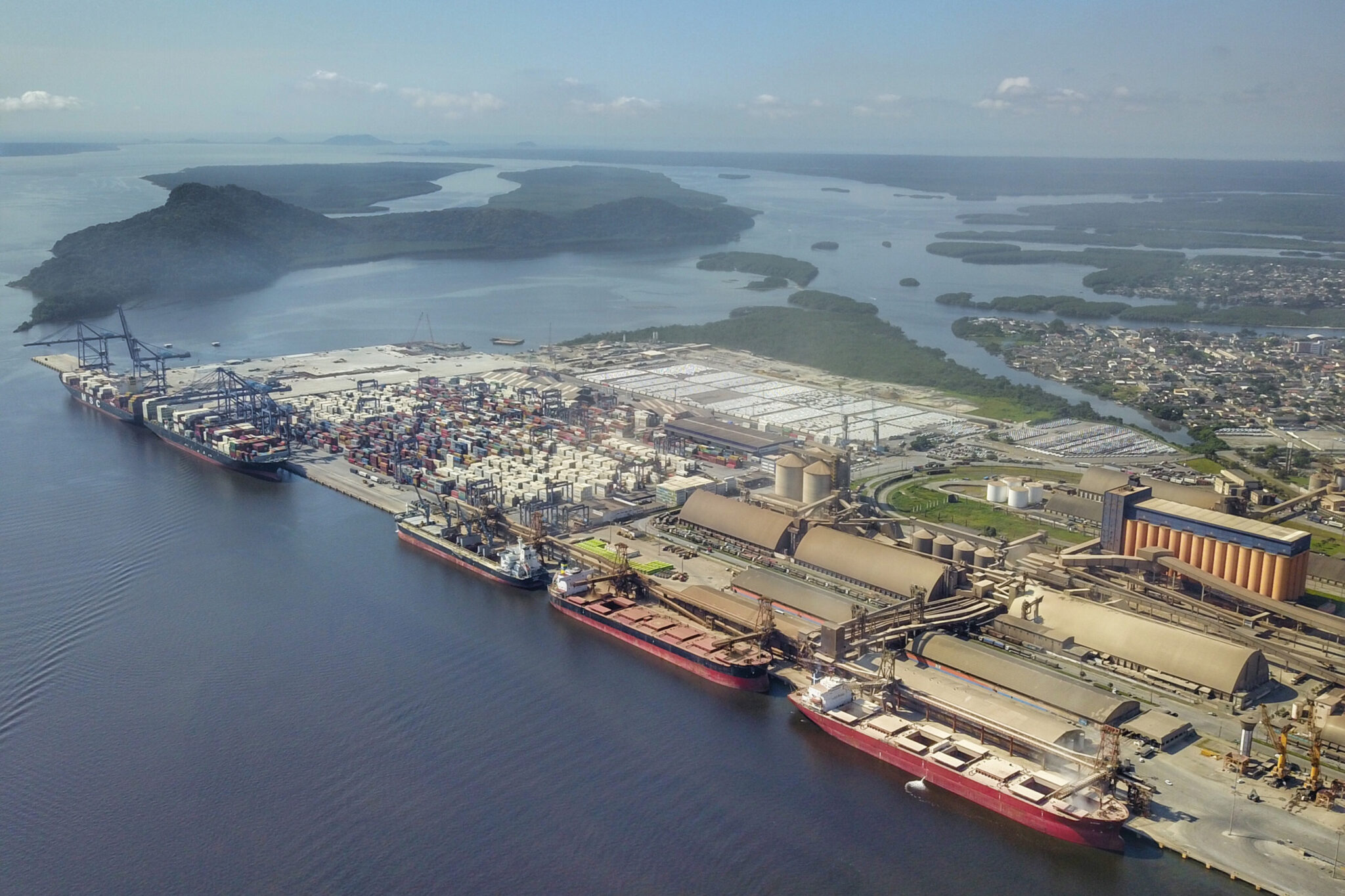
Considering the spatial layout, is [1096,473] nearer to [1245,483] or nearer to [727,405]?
[1245,483]

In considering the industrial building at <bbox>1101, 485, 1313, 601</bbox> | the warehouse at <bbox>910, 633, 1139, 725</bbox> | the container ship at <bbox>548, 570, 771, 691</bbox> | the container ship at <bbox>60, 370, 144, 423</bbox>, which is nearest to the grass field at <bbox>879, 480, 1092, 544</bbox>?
the industrial building at <bbox>1101, 485, 1313, 601</bbox>

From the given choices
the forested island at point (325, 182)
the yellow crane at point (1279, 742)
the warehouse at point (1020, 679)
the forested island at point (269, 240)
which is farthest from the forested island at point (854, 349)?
the forested island at point (325, 182)

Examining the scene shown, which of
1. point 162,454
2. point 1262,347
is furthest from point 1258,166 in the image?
point 162,454

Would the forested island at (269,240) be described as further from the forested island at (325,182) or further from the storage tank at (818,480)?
the storage tank at (818,480)

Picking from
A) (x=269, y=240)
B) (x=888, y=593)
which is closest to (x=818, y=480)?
(x=888, y=593)

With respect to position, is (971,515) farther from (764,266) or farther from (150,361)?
(764,266)

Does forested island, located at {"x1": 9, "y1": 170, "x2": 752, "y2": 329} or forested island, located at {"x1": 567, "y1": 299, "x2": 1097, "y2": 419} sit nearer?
forested island, located at {"x1": 567, "y1": 299, "x2": 1097, "y2": 419}

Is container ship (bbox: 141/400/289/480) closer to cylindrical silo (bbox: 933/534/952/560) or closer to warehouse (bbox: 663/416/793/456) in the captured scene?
warehouse (bbox: 663/416/793/456)
